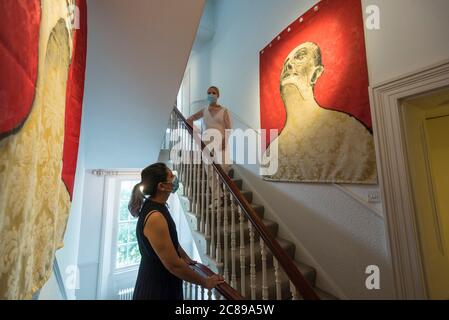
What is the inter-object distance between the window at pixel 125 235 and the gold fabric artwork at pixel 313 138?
2551 mm

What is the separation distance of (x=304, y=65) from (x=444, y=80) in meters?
1.17

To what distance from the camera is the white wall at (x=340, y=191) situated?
53.9 inches

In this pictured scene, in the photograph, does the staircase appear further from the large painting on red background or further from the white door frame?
the large painting on red background

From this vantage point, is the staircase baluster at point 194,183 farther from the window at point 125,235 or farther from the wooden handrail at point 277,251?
the window at point 125,235

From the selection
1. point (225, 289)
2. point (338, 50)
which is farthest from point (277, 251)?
point (338, 50)

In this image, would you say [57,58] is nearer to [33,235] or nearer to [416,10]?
[33,235]

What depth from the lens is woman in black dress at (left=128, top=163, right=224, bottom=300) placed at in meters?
0.91

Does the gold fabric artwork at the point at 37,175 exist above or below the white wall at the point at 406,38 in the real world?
below

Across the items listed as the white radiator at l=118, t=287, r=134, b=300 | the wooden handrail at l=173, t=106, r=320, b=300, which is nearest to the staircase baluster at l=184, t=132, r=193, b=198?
the wooden handrail at l=173, t=106, r=320, b=300

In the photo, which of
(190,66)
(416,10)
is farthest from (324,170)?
(190,66)

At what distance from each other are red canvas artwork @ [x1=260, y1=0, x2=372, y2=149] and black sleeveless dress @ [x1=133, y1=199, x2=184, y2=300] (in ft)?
5.69

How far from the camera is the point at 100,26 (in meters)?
1.43

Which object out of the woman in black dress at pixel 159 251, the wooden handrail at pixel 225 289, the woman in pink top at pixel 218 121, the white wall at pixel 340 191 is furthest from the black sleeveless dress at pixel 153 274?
the white wall at pixel 340 191

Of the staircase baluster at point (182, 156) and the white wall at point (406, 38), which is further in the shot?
the staircase baluster at point (182, 156)
